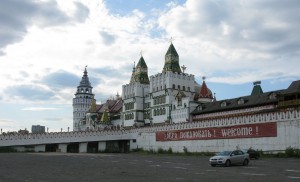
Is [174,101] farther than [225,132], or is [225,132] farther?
[174,101]

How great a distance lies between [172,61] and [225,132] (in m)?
43.7

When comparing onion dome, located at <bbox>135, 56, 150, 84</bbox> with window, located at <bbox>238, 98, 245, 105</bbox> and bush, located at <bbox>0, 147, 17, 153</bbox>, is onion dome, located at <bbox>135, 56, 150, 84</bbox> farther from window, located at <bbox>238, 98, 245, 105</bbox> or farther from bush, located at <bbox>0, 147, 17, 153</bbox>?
bush, located at <bbox>0, 147, 17, 153</bbox>

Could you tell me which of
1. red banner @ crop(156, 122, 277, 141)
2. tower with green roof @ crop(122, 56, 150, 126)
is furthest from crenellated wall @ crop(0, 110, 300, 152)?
tower with green roof @ crop(122, 56, 150, 126)

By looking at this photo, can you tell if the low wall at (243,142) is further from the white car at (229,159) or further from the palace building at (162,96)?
the white car at (229,159)

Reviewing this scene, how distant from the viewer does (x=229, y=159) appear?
88.0ft

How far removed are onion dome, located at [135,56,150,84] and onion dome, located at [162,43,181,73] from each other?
8144 mm

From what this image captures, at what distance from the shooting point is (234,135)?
4969 centimetres

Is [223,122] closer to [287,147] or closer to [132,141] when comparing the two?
[287,147]

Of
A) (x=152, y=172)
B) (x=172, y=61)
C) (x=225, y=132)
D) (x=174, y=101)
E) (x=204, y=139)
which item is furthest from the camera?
(x=172, y=61)

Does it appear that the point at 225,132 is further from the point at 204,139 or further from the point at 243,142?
the point at 204,139

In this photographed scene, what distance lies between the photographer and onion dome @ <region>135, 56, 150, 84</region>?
326 feet

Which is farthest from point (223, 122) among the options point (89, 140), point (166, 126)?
point (89, 140)

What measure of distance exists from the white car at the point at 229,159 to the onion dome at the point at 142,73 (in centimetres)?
7175

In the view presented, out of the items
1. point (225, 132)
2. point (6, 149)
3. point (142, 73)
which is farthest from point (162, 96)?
point (225, 132)
